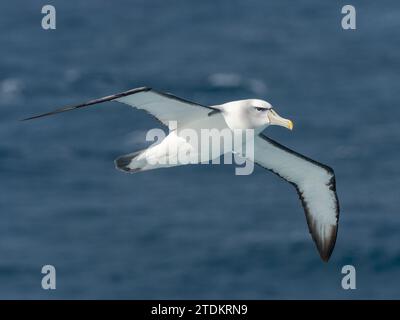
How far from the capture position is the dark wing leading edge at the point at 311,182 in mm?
24094

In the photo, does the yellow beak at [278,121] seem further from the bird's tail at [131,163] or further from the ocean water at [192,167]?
the ocean water at [192,167]

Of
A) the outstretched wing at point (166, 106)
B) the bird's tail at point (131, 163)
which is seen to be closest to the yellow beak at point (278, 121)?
the outstretched wing at point (166, 106)

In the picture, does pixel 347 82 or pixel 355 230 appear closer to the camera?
pixel 355 230

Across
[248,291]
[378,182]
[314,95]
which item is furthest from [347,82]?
[248,291]

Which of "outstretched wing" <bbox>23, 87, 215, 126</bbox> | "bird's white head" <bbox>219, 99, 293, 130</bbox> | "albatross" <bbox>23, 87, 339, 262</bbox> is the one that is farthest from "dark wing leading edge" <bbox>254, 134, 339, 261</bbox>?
"outstretched wing" <bbox>23, 87, 215, 126</bbox>

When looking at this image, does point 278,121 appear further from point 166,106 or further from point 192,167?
point 192,167

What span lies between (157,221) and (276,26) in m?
13.5

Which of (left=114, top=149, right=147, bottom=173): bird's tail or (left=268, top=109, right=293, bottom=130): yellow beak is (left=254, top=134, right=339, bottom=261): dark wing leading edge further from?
(left=114, top=149, right=147, bottom=173): bird's tail

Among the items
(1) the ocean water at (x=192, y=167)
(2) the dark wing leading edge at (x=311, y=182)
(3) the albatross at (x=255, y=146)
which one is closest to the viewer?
(3) the albatross at (x=255, y=146)

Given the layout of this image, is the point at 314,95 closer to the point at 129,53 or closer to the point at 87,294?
the point at 129,53

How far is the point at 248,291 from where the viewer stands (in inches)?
1313

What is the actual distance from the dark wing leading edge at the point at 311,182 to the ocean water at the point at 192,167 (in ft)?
27.5

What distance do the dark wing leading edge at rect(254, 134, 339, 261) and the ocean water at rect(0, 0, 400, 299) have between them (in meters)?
8.38

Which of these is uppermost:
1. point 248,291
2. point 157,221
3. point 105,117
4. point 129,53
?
point 129,53
